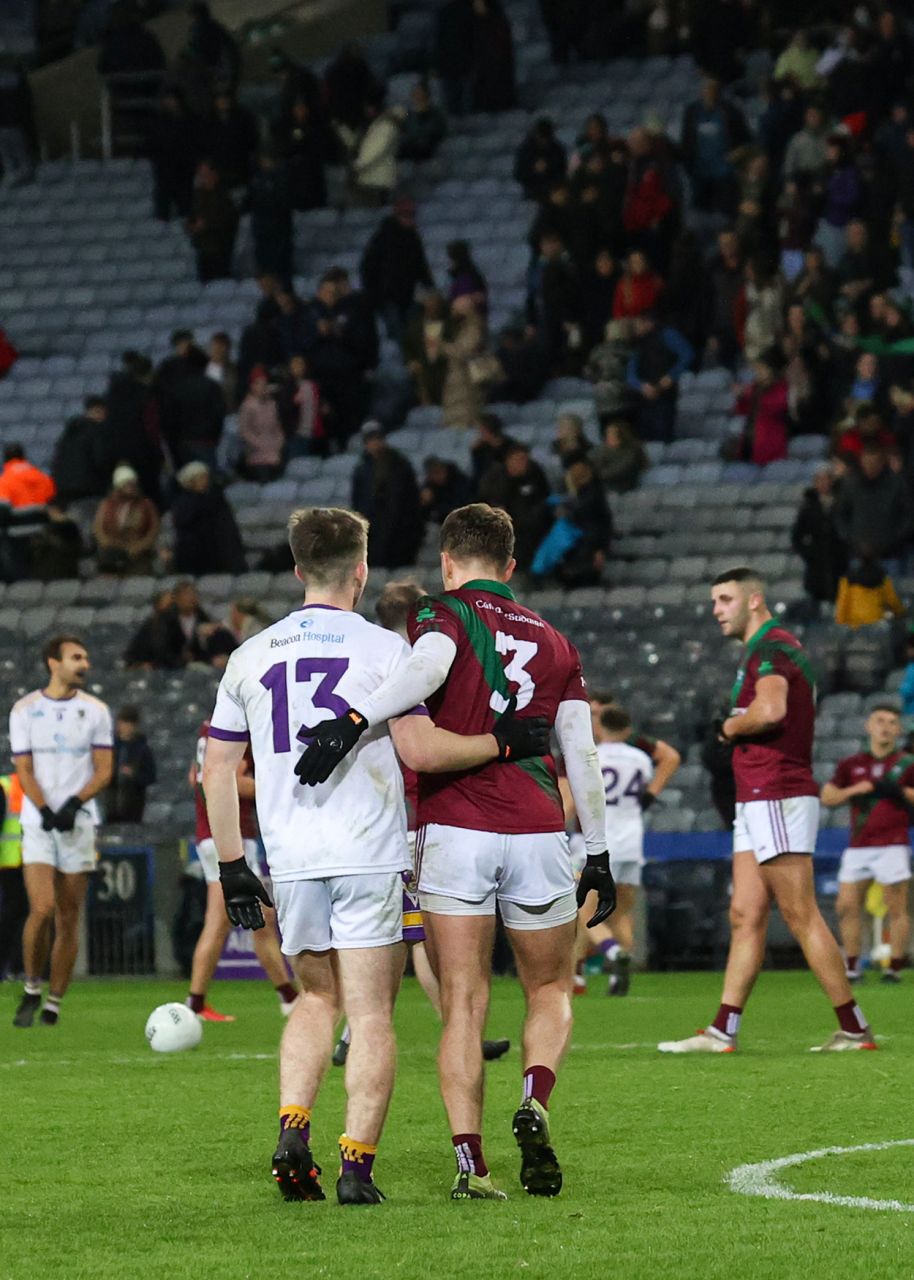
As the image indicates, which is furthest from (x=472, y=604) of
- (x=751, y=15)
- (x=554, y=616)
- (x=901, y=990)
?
(x=751, y=15)

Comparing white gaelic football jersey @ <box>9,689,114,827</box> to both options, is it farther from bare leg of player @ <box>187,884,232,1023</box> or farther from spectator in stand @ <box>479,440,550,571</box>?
spectator in stand @ <box>479,440,550,571</box>

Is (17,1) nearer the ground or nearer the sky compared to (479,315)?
nearer the sky

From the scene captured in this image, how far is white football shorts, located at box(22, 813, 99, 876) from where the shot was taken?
14586mm

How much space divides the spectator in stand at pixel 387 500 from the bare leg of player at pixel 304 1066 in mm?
16157

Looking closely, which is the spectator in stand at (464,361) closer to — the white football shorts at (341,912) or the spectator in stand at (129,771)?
the spectator in stand at (129,771)

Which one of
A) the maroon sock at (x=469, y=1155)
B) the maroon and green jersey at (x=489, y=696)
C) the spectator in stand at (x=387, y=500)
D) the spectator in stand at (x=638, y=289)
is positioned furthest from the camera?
the spectator in stand at (x=638, y=289)

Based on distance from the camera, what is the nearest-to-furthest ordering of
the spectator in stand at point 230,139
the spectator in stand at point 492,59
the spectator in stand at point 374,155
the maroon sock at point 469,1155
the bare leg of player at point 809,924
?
the maroon sock at point 469,1155 → the bare leg of player at point 809,924 → the spectator in stand at point 492,59 → the spectator in stand at point 374,155 → the spectator in stand at point 230,139

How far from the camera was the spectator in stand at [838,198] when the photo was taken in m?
24.4

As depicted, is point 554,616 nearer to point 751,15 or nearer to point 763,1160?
point 751,15

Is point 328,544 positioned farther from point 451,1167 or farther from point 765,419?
point 765,419

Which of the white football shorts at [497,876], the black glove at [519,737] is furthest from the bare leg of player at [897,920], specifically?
the black glove at [519,737]

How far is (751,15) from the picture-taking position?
28281 mm

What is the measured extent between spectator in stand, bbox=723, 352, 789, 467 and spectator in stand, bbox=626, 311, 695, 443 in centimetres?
84

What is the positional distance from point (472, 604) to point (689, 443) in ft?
56.9
